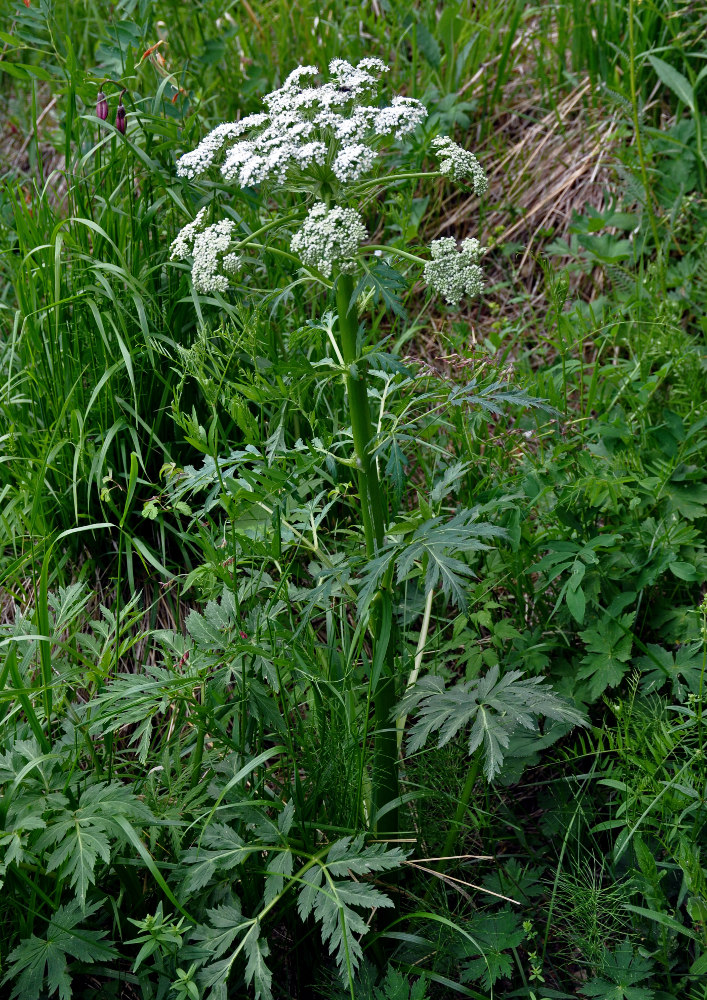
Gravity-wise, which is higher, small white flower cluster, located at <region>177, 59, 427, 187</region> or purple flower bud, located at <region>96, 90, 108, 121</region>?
small white flower cluster, located at <region>177, 59, 427, 187</region>

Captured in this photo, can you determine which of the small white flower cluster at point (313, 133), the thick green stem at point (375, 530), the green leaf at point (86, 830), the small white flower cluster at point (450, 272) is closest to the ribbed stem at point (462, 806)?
the thick green stem at point (375, 530)

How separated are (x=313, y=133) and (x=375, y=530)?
0.75 metres

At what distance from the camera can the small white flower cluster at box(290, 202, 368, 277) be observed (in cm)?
148

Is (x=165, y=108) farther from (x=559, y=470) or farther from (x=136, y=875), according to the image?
(x=136, y=875)

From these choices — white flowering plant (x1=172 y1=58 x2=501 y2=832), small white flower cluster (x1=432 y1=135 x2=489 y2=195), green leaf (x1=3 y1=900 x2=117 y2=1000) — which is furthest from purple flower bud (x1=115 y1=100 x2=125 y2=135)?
green leaf (x1=3 y1=900 x2=117 y2=1000)

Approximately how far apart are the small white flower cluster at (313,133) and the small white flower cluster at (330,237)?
9cm

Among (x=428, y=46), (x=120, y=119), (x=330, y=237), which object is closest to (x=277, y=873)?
(x=330, y=237)

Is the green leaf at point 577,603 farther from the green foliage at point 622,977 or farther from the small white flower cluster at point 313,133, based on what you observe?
the small white flower cluster at point 313,133

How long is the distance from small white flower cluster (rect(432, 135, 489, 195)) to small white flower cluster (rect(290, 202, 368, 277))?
0.30m

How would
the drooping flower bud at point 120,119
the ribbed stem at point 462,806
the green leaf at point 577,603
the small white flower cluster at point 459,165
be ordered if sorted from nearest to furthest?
the small white flower cluster at point 459,165
the ribbed stem at point 462,806
the green leaf at point 577,603
the drooping flower bud at point 120,119

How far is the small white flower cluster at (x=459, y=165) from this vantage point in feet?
5.57

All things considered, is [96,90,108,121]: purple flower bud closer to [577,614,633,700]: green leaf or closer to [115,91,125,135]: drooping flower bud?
[115,91,125,135]: drooping flower bud

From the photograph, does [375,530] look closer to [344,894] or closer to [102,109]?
[344,894]

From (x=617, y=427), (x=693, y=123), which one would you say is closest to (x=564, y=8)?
(x=693, y=123)
